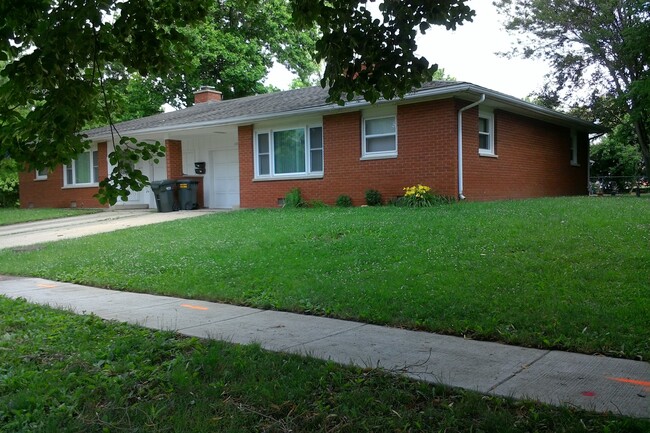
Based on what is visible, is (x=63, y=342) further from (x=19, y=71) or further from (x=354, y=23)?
(x=354, y=23)

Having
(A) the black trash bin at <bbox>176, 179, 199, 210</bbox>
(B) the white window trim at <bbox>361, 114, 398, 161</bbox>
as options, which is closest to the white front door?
(A) the black trash bin at <bbox>176, 179, 199, 210</bbox>

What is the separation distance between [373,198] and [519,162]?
5511mm

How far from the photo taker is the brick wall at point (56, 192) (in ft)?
74.8

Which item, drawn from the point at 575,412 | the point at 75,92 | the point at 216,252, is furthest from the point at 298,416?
the point at 216,252

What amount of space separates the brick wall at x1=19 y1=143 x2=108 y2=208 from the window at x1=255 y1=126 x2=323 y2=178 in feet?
23.8

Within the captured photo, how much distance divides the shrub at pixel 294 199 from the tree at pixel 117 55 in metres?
10.5

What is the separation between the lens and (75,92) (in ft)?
15.7

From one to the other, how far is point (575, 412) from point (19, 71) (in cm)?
459

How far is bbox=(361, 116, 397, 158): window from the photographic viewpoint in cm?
1551

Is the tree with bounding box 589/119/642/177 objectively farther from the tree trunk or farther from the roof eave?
the roof eave

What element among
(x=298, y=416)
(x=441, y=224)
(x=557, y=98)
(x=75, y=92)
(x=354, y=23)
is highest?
(x=557, y=98)

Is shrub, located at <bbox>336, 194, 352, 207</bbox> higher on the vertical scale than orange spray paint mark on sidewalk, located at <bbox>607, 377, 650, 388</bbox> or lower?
higher

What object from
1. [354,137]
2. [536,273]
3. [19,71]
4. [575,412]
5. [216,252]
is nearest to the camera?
[575,412]

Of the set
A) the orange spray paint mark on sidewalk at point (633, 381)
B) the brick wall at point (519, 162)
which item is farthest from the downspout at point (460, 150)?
the orange spray paint mark on sidewalk at point (633, 381)
